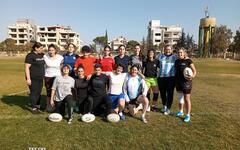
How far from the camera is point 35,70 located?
7.18m

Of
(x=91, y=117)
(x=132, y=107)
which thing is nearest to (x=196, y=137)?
(x=132, y=107)

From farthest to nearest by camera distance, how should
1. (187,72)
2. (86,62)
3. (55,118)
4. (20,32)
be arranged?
1. (20,32)
2. (86,62)
3. (187,72)
4. (55,118)

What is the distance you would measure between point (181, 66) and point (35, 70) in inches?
171

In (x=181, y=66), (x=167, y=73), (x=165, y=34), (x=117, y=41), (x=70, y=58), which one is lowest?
(x=167, y=73)

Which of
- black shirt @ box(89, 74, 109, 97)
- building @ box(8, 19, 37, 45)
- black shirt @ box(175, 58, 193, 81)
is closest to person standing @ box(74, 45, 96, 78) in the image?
black shirt @ box(89, 74, 109, 97)

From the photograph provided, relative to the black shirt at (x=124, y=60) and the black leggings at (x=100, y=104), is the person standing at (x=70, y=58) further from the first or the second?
the black shirt at (x=124, y=60)

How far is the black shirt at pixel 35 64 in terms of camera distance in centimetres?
706

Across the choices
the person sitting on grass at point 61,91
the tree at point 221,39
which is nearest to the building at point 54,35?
the tree at point 221,39

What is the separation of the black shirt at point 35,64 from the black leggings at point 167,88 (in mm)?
3670

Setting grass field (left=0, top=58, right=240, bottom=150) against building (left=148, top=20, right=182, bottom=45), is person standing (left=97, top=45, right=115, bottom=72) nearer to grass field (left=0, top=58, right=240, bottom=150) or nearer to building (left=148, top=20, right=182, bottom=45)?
grass field (left=0, top=58, right=240, bottom=150)

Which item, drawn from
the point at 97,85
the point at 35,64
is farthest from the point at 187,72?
the point at 35,64

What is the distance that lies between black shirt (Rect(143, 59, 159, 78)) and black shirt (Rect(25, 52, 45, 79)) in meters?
3.21

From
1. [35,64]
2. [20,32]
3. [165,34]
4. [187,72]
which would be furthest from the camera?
[165,34]

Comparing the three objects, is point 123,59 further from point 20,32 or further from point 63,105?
point 20,32
